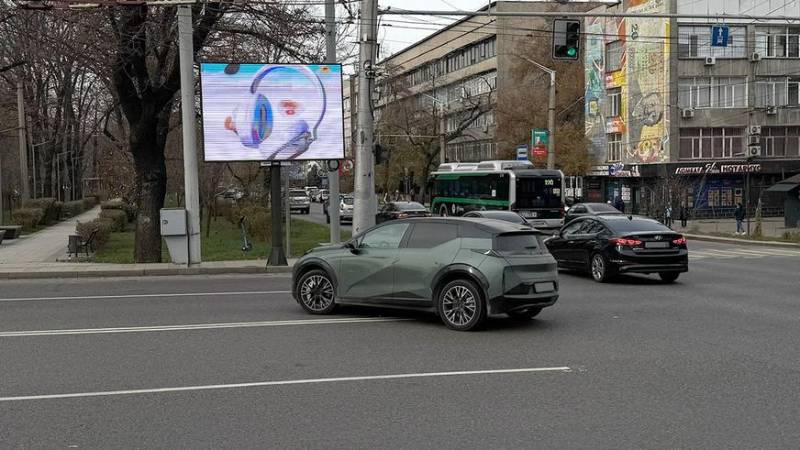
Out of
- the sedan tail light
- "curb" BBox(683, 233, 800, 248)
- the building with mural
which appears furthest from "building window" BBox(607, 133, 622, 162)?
the sedan tail light

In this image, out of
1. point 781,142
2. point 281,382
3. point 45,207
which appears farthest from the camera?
point 781,142

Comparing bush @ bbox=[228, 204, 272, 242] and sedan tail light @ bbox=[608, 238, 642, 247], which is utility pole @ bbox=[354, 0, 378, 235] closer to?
sedan tail light @ bbox=[608, 238, 642, 247]

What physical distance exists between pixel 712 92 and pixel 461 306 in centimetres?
4733

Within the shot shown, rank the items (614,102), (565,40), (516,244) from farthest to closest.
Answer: (614,102) < (565,40) < (516,244)

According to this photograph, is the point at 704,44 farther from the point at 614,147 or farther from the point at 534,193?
the point at 534,193

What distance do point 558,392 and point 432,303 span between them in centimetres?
374

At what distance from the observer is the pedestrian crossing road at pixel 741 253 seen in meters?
24.9

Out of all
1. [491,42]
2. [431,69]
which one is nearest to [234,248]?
[491,42]

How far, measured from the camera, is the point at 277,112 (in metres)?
19.6

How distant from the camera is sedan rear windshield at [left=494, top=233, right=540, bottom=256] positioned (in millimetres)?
10625

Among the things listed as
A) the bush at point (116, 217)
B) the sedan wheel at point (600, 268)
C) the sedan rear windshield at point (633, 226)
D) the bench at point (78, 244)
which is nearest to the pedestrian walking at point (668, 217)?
the sedan rear windshield at point (633, 226)

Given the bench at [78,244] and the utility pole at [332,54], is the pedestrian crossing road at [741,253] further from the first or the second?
the bench at [78,244]

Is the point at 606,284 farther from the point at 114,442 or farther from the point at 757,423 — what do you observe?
the point at 114,442

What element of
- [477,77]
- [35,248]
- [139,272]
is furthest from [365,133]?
[477,77]
